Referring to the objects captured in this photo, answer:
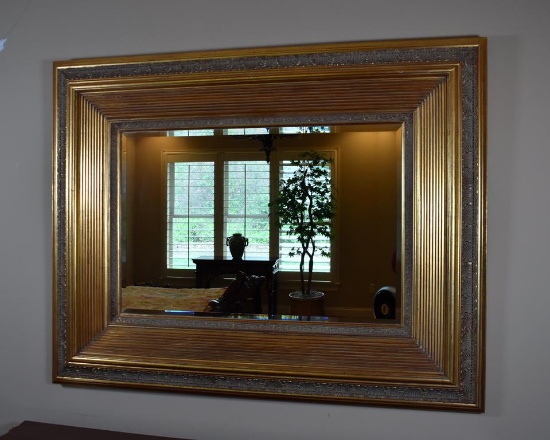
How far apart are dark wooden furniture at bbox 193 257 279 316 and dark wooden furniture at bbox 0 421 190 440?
0.49 metres

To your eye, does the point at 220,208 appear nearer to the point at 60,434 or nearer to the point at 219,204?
the point at 219,204

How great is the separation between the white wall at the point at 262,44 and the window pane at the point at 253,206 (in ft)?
1.26

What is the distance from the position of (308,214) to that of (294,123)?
0.27m

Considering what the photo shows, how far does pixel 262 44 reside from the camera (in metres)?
1.54

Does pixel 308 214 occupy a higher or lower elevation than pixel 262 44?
lower

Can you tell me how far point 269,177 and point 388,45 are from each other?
1.66 feet

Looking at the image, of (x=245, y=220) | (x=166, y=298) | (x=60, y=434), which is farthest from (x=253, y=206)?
(x=60, y=434)

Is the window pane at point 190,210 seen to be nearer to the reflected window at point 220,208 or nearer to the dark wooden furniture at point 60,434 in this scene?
the reflected window at point 220,208

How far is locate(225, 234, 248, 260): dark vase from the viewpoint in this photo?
155cm
